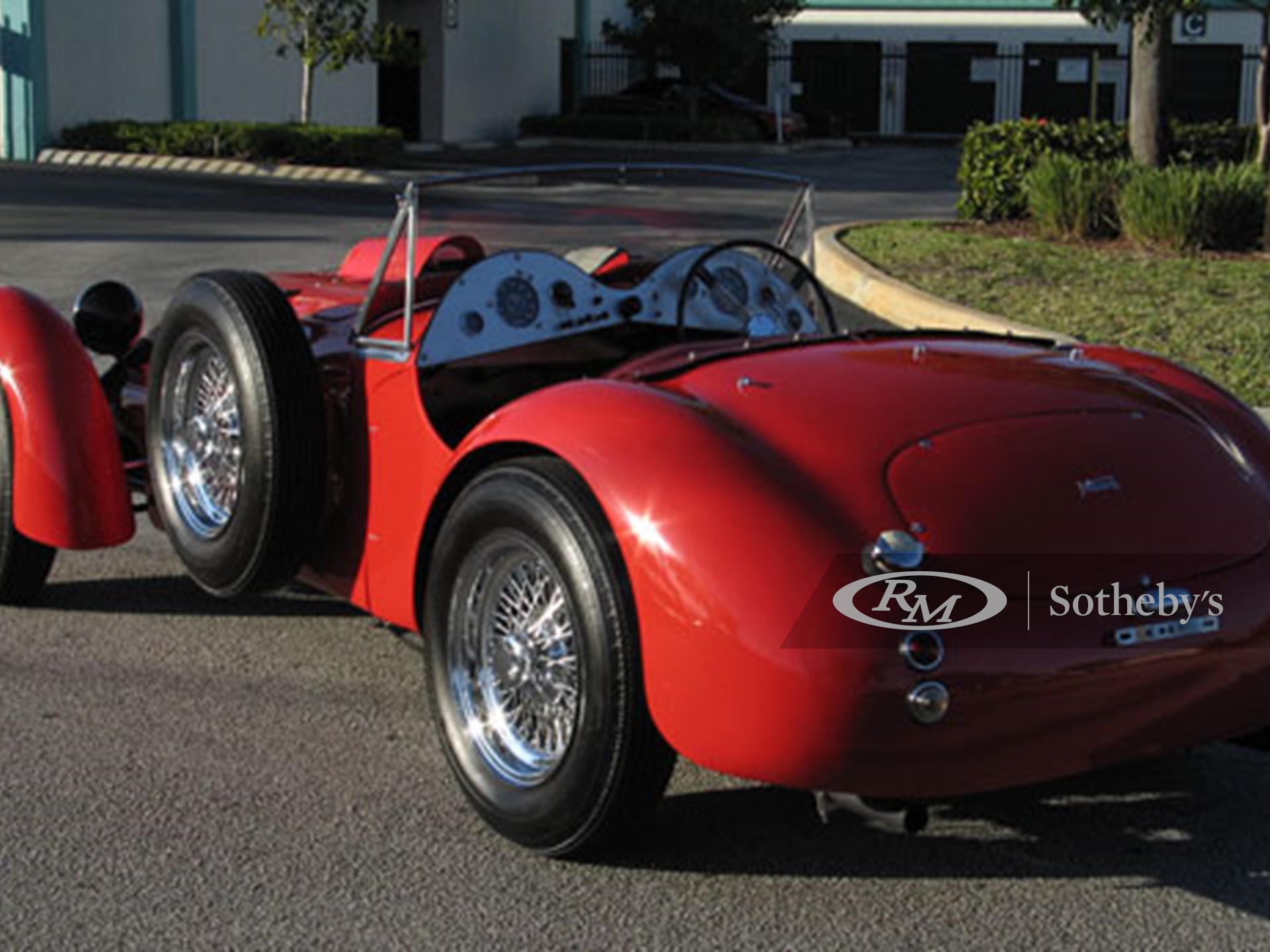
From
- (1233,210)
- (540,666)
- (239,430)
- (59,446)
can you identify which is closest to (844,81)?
(1233,210)

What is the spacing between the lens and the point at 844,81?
4666 cm

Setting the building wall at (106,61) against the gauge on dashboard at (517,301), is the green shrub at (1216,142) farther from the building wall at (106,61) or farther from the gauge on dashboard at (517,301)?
the gauge on dashboard at (517,301)

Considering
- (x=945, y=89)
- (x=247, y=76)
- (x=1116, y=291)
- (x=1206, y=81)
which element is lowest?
(x=1116, y=291)

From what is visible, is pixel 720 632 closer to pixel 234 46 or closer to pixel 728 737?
pixel 728 737

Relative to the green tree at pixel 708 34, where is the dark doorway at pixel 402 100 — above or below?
below

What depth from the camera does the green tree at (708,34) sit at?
122ft

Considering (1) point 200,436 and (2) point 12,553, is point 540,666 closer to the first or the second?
(1) point 200,436

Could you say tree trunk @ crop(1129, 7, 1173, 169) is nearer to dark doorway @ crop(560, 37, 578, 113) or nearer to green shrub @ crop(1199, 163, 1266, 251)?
green shrub @ crop(1199, 163, 1266, 251)

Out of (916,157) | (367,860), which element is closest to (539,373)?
(367,860)

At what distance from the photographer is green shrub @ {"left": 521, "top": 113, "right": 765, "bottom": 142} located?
3647 centimetres

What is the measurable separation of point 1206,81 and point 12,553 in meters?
44.5

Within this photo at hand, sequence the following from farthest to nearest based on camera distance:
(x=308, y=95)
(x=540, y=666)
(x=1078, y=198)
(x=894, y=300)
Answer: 1. (x=308, y=95)
2. (x=1078, y=198)
3. (x=894, y=300)
4. (x=540, y=666)

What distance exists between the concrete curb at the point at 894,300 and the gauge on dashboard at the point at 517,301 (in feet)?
17.9

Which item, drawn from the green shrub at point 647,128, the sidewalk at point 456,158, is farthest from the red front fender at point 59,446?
the green shrub at point 647,128
